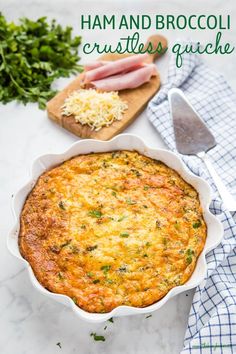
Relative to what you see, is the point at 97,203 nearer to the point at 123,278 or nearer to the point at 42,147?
the point at 123,278

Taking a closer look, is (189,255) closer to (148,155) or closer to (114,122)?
(148,155)

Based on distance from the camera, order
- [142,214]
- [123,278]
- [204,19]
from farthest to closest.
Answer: [204,19]
[142,214]
[123,278]

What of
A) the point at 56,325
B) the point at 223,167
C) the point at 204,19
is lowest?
the point at 56,325

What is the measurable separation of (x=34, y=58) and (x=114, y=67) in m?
0.76

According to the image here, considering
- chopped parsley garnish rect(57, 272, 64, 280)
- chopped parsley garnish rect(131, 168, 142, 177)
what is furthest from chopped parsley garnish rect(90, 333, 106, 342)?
chopped parsley garnish rect(131, 168, 142, 177)

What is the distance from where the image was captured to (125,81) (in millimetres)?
5215

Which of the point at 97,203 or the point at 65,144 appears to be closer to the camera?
the point at 97,203

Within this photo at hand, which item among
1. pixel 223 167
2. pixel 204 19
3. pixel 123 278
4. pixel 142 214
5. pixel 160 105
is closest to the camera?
pixel 123 278

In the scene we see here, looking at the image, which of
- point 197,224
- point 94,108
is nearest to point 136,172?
point 197,224

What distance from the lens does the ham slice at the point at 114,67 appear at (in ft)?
17.0

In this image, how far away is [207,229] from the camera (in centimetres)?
406

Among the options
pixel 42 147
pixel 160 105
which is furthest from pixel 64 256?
pixel 160 105

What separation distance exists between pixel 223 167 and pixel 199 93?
804 mm

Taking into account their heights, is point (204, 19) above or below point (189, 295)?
above
